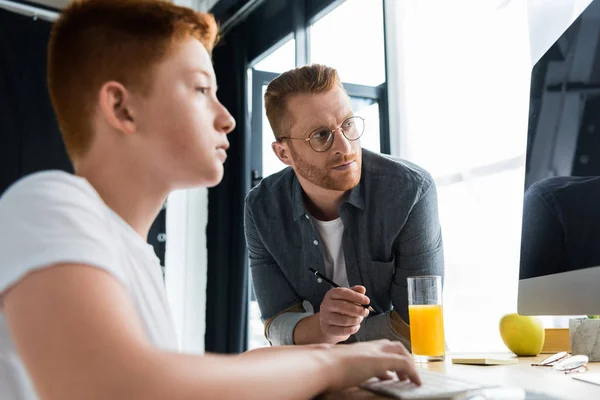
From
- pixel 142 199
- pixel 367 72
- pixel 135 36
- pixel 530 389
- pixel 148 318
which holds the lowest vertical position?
pixel 530 389

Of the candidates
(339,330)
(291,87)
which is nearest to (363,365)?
(339,330)

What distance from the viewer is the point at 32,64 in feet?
13.0

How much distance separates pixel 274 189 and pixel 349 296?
0.74 meters

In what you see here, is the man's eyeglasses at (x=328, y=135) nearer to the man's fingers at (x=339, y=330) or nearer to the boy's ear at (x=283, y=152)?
the boy's ear at (x=283, y=152)

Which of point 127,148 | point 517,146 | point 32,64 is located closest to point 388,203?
point 517,146

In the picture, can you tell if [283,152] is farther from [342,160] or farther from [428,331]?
[428,331]

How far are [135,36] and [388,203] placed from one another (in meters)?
1.17

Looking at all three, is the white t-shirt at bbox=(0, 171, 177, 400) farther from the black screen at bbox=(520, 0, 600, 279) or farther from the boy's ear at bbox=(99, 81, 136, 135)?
the black screen at bbox=(520, 0, 600, 279)

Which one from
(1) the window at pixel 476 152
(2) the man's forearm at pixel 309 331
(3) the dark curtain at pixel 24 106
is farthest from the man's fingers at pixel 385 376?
(3) the dark curtain at pixel 24 106

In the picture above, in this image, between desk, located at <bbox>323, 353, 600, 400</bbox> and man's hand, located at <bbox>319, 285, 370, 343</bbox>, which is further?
man's hand, located at <bbox>319, 285, 370, 343</bbox>

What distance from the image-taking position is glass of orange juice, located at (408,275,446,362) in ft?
4.25

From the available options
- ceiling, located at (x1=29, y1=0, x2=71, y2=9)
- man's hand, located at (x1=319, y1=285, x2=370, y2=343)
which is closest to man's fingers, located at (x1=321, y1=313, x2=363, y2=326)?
man's hand, located at (x1=319, y1=285, x2=370, y2=343)

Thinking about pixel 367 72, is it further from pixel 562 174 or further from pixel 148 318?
pixel 148 318

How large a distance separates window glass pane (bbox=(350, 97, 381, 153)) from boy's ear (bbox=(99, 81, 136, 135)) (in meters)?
2.35
